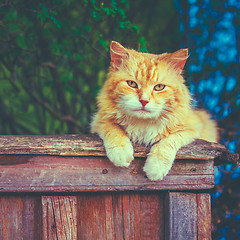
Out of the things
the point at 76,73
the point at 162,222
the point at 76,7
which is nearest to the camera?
the point at 162,222

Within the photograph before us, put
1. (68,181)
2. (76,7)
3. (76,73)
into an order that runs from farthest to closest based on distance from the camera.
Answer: (76,73)
(76,7)
(68,181)

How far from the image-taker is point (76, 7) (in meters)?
3.29

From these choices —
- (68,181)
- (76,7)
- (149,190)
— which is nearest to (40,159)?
(68,181)

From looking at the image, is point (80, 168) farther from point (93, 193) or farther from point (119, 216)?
point (119, 216)

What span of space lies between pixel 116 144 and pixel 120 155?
10 centimetres

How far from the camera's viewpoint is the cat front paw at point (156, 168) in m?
1.42

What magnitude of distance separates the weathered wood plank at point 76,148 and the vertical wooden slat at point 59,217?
243 mm

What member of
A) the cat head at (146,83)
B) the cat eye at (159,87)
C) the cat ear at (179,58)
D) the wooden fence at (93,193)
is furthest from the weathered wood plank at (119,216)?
the cat ear at (179,58)

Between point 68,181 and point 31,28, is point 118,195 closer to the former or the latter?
point 68,181

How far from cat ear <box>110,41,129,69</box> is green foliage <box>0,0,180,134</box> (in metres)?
0.37

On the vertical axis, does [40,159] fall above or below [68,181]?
above

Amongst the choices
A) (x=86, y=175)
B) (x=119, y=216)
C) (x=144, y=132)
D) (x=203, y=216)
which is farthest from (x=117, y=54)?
(x=203, y=216)

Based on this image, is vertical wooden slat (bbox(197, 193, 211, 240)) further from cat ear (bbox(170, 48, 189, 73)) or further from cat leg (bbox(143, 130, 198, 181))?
cat ear (bbox(170, 48, 189, 73))

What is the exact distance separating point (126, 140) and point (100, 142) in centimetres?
15
